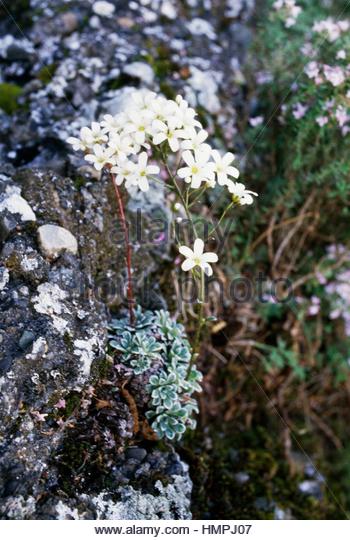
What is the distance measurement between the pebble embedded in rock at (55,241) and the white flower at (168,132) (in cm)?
65

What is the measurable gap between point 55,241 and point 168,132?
0.73m

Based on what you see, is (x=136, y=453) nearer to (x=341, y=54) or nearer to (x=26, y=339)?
(x=26, y=339)

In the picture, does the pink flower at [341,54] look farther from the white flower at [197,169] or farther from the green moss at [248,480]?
the green moss at [248,480]

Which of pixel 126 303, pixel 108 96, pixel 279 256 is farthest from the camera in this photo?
pixel 279 256

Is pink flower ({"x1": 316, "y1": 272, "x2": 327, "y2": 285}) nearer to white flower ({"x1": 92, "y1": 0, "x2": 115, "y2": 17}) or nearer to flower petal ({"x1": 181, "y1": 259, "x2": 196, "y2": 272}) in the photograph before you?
flower petal ({"x1": 181, "y1": 259, "x2": 196, "y2": 272})

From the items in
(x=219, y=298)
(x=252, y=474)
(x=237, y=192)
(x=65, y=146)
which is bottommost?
(x=252, y=474)

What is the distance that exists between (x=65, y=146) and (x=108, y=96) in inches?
19.7

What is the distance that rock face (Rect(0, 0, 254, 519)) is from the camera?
212 cm

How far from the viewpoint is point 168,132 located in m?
Result: 2.23

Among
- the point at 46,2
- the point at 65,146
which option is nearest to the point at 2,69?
the point at 46,2

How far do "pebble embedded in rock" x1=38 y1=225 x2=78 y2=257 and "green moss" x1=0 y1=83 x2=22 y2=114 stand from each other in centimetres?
120

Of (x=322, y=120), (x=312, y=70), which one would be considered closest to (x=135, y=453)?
(x=322, y=120)

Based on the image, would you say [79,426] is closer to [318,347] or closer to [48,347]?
[48,347]

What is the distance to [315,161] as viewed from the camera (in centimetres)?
335
